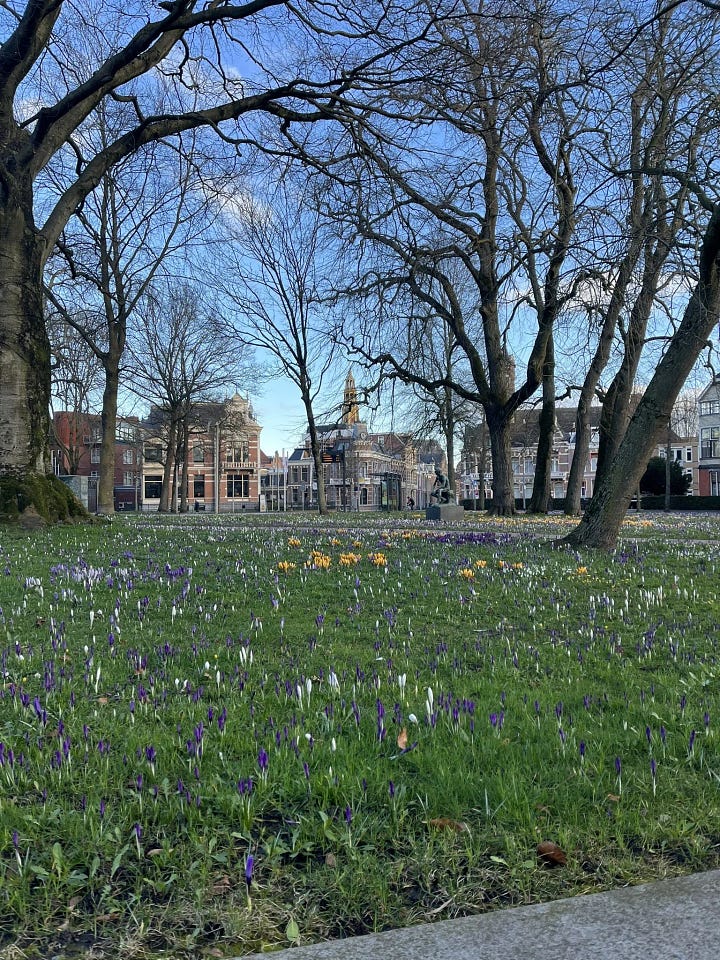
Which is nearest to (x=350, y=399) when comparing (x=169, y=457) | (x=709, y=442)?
(x=169, y=457)

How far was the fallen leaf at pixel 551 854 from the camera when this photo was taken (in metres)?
2.31

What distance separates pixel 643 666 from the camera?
467 cm

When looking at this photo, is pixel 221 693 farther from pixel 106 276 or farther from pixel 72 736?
pixel 106 276

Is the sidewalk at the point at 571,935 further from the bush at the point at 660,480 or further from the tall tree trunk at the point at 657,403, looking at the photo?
the bush at the point at 660,480

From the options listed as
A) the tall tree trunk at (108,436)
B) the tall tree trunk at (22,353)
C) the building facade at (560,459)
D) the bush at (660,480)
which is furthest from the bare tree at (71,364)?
the bush at (660,480)

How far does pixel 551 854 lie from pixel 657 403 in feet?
29.9

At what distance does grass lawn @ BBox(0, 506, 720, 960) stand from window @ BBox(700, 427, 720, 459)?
78939 mm

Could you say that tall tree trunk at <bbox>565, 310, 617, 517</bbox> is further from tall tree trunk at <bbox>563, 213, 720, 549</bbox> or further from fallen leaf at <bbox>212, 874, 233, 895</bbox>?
Answer: fallen leaf at <bbox>212, 874, 233, 895</bbox>

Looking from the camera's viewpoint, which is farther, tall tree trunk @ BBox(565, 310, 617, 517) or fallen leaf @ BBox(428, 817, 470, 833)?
tall tree trunk @ BBox(565, 310, 617, 517)

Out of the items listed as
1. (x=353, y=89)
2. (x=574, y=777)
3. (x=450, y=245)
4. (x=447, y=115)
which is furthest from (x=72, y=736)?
(x=450, y=245)

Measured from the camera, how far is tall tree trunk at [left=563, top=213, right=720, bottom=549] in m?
9.86

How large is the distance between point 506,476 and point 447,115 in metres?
16.4

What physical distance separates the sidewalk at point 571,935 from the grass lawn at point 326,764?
0.33ft

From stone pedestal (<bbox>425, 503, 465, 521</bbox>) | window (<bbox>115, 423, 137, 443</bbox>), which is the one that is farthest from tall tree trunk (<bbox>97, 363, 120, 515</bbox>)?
window (<bbox>115, 423, 137, 443</bbox>)
